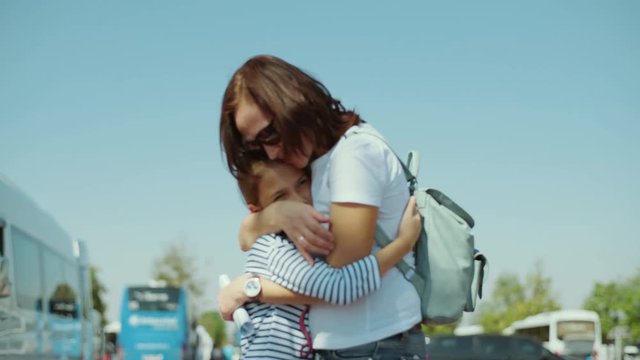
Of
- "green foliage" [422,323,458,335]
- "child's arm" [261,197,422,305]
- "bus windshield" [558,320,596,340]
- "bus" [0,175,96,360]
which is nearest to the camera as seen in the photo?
"child's arm" [261,197,422,305]

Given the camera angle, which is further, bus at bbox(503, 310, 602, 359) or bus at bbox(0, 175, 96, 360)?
bus at bbox(503, 310, 602, 359)

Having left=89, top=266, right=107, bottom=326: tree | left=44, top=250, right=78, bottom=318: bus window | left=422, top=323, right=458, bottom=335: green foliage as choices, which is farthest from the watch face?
left=89, top=266, right=107, bottom=326: tree

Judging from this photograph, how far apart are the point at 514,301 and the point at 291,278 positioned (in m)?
89.1

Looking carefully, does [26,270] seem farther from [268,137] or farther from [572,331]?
[572,331]

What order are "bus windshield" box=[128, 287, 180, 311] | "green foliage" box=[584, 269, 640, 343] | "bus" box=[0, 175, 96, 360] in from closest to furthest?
"bus" box=[0, 175, 96, 360] < "bus windshield" box=[128, 287, 180, 311] < "green foliage" box=[584, 269, 640, 343]

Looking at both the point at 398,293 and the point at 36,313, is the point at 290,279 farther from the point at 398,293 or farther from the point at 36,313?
the point at 36,313

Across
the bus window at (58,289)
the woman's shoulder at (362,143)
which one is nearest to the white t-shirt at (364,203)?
the woman's shoulder at (362,143)

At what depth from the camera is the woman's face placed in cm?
253

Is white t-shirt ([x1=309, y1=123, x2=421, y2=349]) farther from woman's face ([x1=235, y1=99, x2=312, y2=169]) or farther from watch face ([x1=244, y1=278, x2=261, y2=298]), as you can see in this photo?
watch face ([x1=244, y1=278, x2=261, y2=298])

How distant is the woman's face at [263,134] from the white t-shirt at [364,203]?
48 millimetres

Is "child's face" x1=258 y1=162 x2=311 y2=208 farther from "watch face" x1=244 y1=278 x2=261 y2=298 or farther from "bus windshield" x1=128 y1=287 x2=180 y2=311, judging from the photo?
"bus windshield" x1=128 y1=287 x2=180 y2=311

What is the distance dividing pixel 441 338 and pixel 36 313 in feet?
18.7

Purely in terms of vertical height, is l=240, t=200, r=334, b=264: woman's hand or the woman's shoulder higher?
the woman's shoulder

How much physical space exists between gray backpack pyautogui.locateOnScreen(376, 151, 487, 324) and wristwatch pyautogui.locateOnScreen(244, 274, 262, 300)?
1.09 feet
